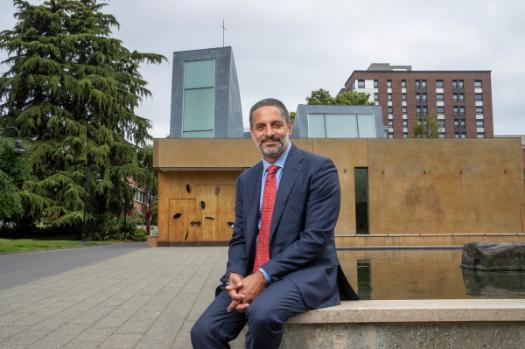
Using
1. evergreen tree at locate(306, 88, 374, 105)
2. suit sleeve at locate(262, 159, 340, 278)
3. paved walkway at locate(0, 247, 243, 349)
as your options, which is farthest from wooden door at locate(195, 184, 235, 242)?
evergreen tree at locate(306, 88, 374, 105)

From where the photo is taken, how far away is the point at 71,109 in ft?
102

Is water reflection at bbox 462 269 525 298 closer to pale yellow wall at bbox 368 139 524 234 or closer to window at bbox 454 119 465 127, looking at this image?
pale yellow wall at bbox 368 139 524 234

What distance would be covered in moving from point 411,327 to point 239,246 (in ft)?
3.82

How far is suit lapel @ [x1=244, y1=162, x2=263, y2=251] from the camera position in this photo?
2996 millimetres

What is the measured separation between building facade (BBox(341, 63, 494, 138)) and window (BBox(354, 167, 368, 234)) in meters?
79.8

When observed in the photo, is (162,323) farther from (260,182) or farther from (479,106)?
(479,106)

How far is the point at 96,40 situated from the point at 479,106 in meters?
89.3

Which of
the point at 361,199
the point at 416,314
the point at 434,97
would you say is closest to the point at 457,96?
the point at 434,97

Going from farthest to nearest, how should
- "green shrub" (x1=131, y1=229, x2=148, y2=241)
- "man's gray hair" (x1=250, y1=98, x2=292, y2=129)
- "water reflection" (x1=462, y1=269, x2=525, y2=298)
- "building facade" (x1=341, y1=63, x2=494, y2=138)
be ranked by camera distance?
1. "building facade" (x1=341, y1=63, x2=494, y2=138)
2. "green shrub" (x1=131, y1=229, x2=148, y2=241)
3. "water reflection" (x1=462, y1=269, x2=525, y2=298)
4. "man's gray hair" (x1=250, y1=98, x2=292, y2=129)

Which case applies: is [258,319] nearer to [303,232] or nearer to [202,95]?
[303,232]

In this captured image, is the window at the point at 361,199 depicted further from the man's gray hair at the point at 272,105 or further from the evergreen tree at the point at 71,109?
the man's gray hair at the point at 272,105

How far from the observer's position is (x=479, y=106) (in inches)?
3920

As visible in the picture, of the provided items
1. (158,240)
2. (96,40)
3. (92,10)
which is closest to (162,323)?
(158,240)

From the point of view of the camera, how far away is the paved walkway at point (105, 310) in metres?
4.25
